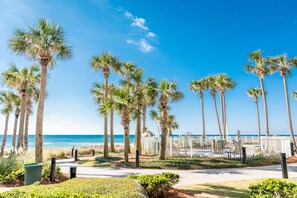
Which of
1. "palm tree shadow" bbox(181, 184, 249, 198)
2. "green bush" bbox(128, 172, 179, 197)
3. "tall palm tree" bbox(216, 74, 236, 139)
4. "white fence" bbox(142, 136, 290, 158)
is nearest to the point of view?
"green bush" bbox(128, 172, 179, 197)

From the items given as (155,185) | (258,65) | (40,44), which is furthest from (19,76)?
(258,65)

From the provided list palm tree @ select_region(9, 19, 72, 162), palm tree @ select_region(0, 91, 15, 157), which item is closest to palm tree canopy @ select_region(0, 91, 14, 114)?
palm tree @ select_region(0, 91, 15, 157)

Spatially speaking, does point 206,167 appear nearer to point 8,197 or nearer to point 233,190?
point 233,190

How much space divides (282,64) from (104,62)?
1960 cm

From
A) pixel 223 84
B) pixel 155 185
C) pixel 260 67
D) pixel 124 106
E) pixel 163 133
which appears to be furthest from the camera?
pixel 223 84

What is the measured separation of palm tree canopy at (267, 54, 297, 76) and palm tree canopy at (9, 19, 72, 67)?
2255 cm

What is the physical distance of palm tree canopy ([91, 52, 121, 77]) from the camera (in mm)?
20602

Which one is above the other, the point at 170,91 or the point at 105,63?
the point at 105,63

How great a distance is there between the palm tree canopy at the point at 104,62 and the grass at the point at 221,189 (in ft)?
50.2

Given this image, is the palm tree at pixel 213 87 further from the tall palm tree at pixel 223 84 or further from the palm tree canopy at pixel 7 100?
the palm tree canopy at pixel 7 100

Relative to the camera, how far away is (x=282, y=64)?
23891mm

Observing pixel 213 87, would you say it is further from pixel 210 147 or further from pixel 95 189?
pixel 95 189

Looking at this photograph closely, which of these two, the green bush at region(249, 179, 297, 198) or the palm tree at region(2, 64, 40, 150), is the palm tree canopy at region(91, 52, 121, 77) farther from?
the green bush at region(249, 179, 297, 198)

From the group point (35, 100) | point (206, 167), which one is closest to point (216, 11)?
point (206, 167)
